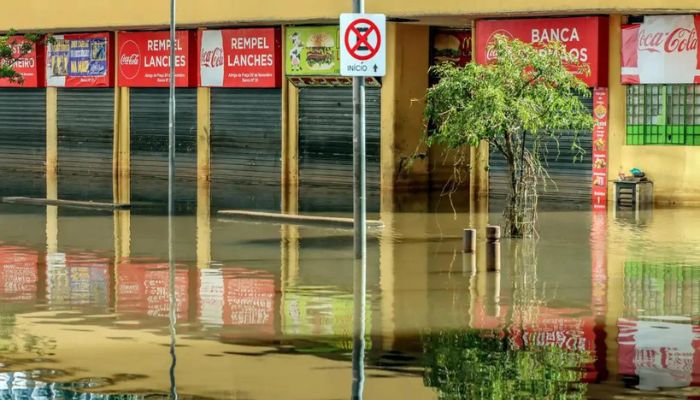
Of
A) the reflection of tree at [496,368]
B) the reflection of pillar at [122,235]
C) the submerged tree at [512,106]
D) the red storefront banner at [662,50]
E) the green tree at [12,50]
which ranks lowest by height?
the reflection of tree at [496,368]

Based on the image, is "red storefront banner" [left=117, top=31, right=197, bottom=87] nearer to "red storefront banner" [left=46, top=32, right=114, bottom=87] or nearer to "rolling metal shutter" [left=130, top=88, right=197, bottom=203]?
"rolling metal shutter" [left=130, top=88, right=197, bottom=203]

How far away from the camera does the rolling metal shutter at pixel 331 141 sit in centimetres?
3838

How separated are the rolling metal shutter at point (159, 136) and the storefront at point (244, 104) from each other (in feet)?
2.92

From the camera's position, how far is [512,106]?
2466 cm

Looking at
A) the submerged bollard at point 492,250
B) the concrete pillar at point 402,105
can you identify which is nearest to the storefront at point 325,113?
the concrete pillar at point 402,105

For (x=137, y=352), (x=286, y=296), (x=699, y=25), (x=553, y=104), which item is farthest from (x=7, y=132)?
(x=137, y=352)

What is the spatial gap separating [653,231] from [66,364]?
596 inches

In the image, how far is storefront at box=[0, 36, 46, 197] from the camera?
156 ft

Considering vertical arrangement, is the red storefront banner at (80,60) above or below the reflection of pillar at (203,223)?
above

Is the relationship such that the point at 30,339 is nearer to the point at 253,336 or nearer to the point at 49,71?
the point at 253,336

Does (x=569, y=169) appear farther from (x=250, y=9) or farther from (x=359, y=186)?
(x=359, y=186)

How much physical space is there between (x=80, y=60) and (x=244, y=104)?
272 inches

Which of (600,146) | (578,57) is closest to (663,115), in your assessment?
(600,146)

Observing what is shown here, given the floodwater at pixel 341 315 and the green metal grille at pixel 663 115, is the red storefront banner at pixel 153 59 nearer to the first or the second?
the green metal grille at pixel 663 115
